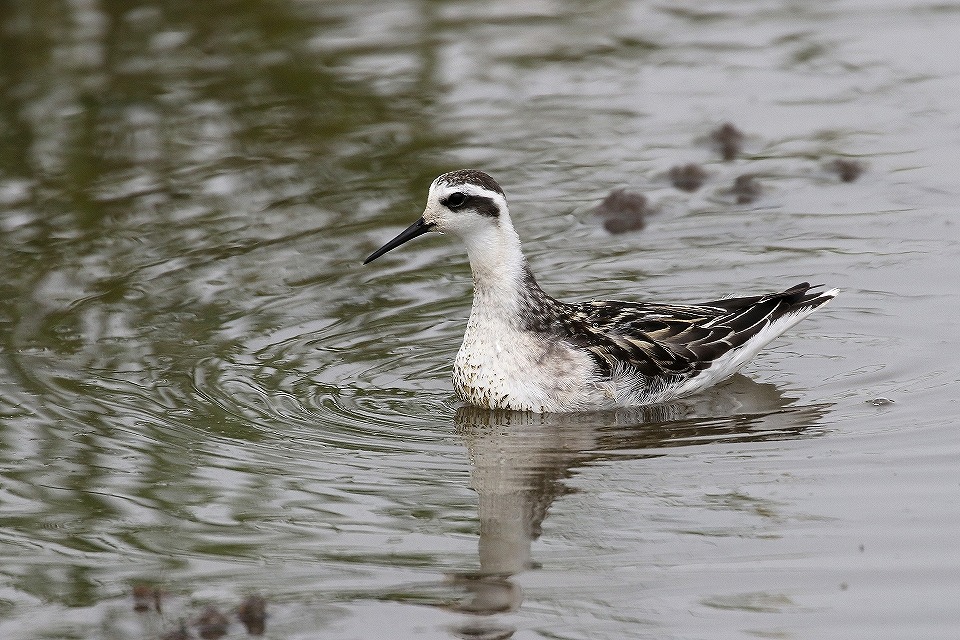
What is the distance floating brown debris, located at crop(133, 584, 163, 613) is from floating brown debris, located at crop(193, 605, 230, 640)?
35 centimetres

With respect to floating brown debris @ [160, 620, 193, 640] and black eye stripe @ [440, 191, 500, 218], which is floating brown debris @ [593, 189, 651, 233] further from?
floating brown debris @ [160, 620, 193, 640]

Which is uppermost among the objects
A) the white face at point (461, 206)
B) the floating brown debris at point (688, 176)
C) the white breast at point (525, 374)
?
the white face at point (461, 206)

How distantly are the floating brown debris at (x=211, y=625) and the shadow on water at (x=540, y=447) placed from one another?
85cm

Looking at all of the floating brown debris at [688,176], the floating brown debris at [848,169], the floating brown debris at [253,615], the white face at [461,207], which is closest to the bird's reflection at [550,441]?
the floating brown debris at [253,615]

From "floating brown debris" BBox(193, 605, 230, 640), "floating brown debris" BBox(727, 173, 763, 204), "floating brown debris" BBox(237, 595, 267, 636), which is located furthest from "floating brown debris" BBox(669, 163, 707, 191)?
"floating brown debris" BBox(193, 605, 230, 640)

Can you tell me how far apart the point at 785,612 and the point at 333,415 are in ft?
13.2

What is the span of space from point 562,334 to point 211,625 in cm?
428

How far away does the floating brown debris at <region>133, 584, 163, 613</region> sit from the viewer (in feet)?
26.2

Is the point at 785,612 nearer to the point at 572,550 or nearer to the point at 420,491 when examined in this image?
the point at 572,550

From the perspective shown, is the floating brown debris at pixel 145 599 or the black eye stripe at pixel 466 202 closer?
the floating brown debris at pixel 145 599

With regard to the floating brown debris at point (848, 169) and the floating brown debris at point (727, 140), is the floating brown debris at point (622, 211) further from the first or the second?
the floating brown debris at point (848, 169)

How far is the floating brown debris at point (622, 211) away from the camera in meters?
14.2

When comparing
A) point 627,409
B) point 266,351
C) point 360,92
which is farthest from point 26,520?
point 360,92

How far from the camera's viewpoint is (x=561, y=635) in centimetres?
760
